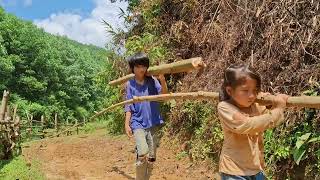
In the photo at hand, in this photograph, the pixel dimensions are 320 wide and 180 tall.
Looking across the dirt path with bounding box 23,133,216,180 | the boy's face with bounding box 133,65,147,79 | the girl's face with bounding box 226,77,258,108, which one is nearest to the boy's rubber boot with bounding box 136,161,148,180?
the boy's face with bounding box 133,65,147,79

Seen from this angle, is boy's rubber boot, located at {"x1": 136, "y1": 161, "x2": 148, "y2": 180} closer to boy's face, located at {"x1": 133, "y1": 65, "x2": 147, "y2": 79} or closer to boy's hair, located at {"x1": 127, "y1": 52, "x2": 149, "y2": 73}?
boy's face, located at {"x1": 133, "y1": 65, "x2": 147, "y2": 79}

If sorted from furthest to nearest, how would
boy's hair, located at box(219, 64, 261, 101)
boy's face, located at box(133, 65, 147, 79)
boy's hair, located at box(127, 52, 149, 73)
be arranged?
boy's face, located at box(133, 65, 147, 79), boy's hair, located at box(127, 52, 149, 73), boy's hair, located at box(219, 64, 261, 101)

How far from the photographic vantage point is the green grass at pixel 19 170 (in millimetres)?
8312

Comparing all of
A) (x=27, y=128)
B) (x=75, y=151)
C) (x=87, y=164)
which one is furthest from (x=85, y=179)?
Result: (x=27, y=128)

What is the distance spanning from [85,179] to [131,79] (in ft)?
10.2

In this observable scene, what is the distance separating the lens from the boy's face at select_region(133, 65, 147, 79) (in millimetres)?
5031

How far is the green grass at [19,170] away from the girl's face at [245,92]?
5851 millimetres

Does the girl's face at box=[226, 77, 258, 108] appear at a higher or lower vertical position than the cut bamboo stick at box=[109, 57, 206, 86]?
lower

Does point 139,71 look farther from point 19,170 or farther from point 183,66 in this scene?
point 19,170

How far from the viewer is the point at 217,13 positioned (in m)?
8.42

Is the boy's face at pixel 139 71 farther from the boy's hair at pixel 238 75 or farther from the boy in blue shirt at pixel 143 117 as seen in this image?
the boy's hair at pixel 238 75

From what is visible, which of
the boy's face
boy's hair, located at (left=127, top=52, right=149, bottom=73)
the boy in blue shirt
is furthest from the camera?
the boy in blue shirt

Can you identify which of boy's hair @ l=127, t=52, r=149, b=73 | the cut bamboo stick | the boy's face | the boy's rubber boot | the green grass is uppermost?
boy's hair @ l=127, t=52, r=149, b=73

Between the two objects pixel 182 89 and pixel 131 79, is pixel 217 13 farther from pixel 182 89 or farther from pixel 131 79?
pixel 131 79
